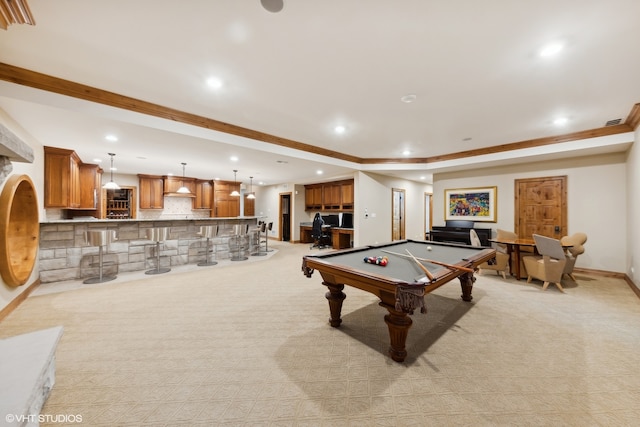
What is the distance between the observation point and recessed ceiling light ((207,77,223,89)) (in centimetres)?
254

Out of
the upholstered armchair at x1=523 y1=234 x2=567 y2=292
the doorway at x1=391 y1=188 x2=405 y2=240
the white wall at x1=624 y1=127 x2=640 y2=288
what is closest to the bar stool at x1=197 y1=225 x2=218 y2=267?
the doorway at x1=391 y1=188 x2=405 y2=240

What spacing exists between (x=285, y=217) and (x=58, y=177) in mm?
6724

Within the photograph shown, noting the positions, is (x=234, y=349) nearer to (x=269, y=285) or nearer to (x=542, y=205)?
(x=269, y=285)

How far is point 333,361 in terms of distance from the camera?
194 cm

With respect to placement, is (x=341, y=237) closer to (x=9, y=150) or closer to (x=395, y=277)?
(x=395, y=277)

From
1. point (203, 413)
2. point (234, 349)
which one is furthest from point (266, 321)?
point (203, 413)

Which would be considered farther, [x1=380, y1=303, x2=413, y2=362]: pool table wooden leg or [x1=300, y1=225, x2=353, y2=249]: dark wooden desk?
[x1=300, y1=225, x2=353, y2=249]: dark wooden desk

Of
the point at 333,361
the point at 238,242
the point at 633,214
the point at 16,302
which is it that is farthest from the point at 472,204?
the point at 16,302

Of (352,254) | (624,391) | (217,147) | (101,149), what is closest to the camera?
(624,391)

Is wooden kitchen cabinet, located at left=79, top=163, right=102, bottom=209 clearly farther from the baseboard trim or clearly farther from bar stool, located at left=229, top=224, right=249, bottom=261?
bar stool, located at left=229, top=224, right=249, bottom=261

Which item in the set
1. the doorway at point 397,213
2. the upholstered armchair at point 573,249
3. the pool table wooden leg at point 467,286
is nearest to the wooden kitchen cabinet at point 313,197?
the doorway at point 397,213

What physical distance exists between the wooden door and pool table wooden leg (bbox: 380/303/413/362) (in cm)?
539

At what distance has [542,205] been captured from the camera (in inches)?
205

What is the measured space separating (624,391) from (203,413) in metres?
2.88
